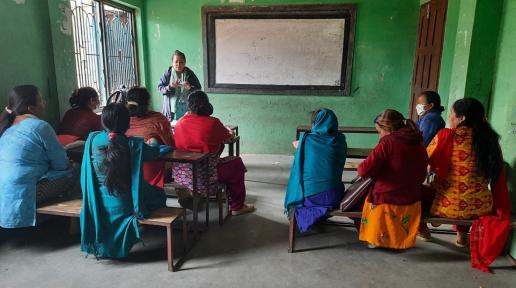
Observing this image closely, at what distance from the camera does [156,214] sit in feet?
7.59

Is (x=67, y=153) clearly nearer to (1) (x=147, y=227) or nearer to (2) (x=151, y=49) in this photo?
(1) (x=147, y=227)

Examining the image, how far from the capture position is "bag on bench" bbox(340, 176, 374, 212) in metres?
2.42

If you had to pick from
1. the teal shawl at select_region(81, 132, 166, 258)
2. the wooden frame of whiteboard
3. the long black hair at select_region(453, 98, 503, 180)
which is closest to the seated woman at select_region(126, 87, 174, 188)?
the teal shawl at select_region(81, 132, 166, 258)

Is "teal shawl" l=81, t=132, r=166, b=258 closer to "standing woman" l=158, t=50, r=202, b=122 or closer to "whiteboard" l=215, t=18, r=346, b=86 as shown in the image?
"standing woman" l=158, t=50, r=202, b=122

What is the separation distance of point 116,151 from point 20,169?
2.35 ft

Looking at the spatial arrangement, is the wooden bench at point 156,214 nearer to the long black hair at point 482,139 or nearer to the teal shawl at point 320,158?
the teal shawl at point 320,158

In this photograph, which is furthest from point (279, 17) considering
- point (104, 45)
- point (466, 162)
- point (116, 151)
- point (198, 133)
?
point (116, 151)

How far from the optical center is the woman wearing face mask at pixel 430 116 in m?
3.07

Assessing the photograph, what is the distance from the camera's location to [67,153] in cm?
269

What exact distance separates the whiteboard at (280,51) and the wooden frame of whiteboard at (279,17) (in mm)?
54

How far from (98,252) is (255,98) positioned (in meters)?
3.49

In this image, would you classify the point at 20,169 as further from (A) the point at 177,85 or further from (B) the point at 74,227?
(A) the point at 177,85

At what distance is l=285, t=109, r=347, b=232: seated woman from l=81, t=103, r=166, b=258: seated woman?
3.29 feet

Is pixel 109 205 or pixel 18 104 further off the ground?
pixel 18 104
